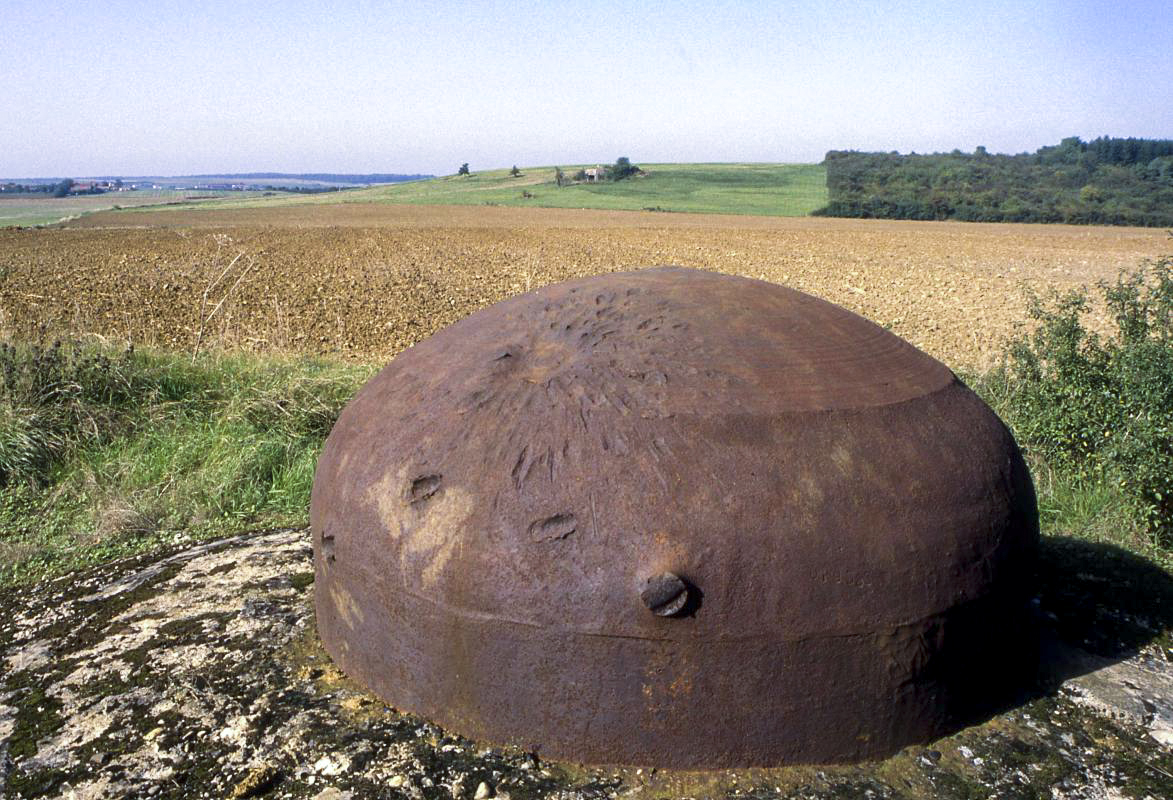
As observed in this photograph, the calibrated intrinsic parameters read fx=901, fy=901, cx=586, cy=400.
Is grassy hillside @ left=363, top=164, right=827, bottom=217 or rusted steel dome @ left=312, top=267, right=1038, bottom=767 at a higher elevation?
grassy hillside @ left=363, top=164, right=827, bottom=217

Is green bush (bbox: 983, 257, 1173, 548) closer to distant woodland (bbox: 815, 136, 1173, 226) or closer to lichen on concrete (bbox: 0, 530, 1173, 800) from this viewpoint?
lichen on concrete (bbox: 0, 530, 1173, 800)

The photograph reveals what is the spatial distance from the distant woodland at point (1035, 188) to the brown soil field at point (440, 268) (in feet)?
11.9

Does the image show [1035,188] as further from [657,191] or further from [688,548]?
[688,548]

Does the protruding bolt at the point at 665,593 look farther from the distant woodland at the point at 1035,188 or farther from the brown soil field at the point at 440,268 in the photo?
the distant woodland at the point at 1035,188

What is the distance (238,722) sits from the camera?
3250 mm

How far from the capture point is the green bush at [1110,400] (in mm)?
5168

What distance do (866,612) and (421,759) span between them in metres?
1.49

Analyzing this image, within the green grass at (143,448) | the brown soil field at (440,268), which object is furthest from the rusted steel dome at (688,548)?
the brown soil field at (440,268)

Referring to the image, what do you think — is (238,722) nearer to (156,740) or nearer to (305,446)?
(156,740)

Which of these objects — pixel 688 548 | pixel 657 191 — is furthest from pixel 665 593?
pixel 657 191

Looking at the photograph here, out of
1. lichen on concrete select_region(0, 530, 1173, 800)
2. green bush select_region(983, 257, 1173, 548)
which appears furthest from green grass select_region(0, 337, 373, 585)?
green bush select_region(983, 257, 1173, 548)

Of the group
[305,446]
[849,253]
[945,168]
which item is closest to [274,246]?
[849,253]

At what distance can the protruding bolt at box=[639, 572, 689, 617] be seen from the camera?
8.55 feet

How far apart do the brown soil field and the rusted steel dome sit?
519 cm
